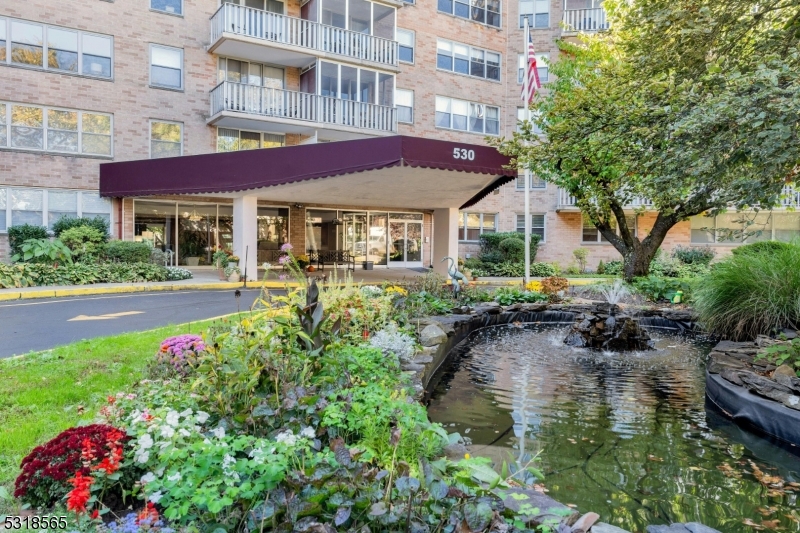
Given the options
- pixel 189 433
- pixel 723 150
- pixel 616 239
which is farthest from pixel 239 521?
pixel 616 239

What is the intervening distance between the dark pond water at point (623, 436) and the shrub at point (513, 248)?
54.3 ft

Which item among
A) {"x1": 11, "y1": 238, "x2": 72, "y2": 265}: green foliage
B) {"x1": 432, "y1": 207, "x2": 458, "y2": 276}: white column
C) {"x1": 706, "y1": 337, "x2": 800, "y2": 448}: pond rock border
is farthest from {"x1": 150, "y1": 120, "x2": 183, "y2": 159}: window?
{"x1": 706, "y1": 337, "x2": 800, "y2": 448}: pond rock border

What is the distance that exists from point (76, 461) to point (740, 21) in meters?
9.33

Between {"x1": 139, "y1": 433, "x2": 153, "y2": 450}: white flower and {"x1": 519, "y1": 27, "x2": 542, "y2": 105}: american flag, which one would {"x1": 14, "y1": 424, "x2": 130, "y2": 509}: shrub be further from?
{"x1": 519, "y1": 27, "x2": 542, "y2": 105}: american flag

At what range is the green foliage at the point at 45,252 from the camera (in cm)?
1599

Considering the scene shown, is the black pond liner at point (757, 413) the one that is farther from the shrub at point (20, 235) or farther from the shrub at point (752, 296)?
the shrub at point (20, 235)

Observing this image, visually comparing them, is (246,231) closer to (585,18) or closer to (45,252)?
(45,252)

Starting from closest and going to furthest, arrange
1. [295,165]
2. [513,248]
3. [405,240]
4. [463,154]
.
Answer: [463,154]
[295,165]
[513,248]
[405,240]

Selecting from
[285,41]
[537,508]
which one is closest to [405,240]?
[285,41]

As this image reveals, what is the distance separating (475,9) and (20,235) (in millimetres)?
22235

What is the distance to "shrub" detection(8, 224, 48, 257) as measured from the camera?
1736 cm

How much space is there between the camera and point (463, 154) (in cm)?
1443

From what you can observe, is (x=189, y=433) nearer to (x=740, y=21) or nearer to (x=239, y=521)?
(x=239, y=521)

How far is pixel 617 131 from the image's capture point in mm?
7574
